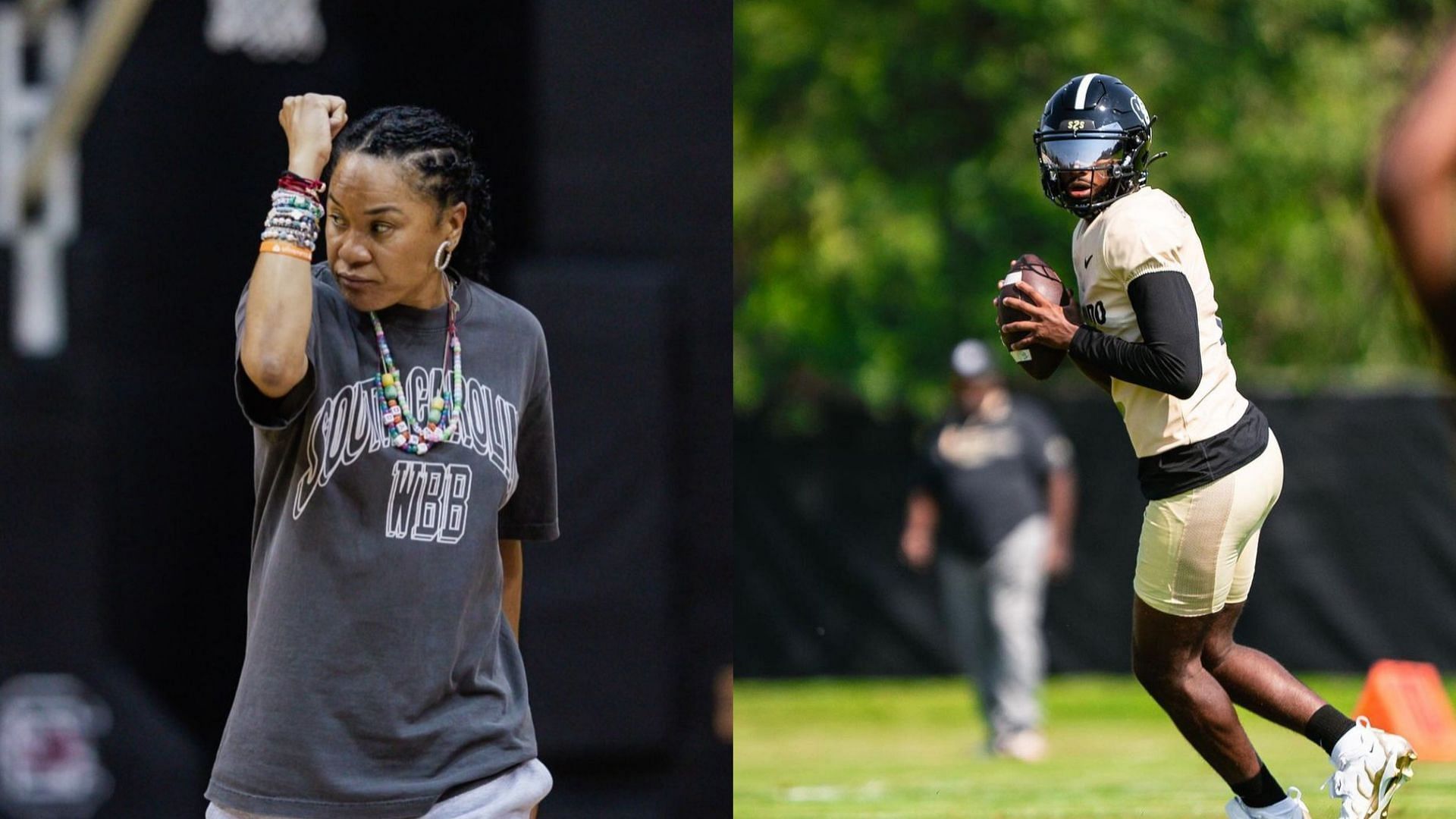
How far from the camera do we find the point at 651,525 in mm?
5590

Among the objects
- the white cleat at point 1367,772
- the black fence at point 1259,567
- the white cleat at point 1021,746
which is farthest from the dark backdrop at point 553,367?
the black fence at point 1259,567

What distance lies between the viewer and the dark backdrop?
548 cm

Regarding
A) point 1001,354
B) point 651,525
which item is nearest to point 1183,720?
point 651,525

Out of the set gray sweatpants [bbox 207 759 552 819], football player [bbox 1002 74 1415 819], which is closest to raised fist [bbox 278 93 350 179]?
gray sweatpants [bbox 207 759 552 819]

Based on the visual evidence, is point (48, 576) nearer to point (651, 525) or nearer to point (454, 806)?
point (651, 525)

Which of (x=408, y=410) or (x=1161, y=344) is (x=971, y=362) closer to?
(x=1161, y=344)

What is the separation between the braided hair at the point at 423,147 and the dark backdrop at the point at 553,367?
1.74 meters

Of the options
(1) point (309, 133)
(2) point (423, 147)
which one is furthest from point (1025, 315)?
(1) point (309, 133)

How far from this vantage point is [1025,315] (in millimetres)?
4758

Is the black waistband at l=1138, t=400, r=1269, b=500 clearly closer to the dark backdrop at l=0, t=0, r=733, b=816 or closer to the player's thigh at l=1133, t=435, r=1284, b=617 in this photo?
the player's thigh at l=1133, t=435, r=1284, b=617

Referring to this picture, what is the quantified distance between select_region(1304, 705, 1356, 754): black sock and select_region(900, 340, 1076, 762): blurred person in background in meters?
6.34

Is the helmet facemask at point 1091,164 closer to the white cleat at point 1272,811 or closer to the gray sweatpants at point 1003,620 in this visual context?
the white cleat at point 1272,811

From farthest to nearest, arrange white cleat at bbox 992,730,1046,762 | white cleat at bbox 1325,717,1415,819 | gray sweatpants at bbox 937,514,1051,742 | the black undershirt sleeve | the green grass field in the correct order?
Answer: gray sweatpants at bbox 937,514,1051,742 → white cleat at bbox 992,730,1046,762 → the green grass field → white cleat at bbox 1325,717,1415,819 → the black undershirt sleeve

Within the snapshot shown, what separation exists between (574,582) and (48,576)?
1661 mm
